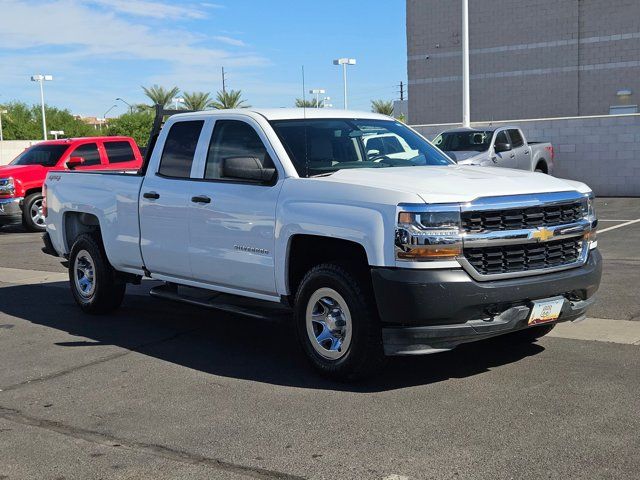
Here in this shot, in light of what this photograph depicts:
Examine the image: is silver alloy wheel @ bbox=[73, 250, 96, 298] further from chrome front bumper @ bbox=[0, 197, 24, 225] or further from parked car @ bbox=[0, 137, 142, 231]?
chrome front bumper @ bbox=[0, 197, 24, 225]

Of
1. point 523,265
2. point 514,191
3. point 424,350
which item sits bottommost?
point 424,350

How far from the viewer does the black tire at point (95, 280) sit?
8336 mm

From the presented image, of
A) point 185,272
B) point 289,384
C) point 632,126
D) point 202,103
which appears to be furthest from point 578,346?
point 202,103

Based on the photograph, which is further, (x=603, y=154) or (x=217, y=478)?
(x=603, y=154)

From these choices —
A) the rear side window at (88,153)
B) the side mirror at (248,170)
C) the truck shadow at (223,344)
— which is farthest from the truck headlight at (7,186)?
the side mirror at (248,170)

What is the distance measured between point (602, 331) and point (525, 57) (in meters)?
29.1

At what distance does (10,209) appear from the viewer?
707 inches

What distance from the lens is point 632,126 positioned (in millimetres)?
20938

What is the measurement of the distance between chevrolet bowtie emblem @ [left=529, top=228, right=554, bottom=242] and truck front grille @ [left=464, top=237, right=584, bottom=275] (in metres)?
0.06

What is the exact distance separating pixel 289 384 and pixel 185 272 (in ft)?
5.79

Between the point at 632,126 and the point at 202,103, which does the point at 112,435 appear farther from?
the point at 202,103

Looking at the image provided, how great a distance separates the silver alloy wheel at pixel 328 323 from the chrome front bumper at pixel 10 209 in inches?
546

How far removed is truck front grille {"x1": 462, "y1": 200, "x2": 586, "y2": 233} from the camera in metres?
5.30

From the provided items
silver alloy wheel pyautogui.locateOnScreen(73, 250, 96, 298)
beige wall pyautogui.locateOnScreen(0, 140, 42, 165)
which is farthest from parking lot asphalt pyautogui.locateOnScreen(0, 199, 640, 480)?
beige wall pyautogui.locateOnScreen(0, 140, 42, 165)
